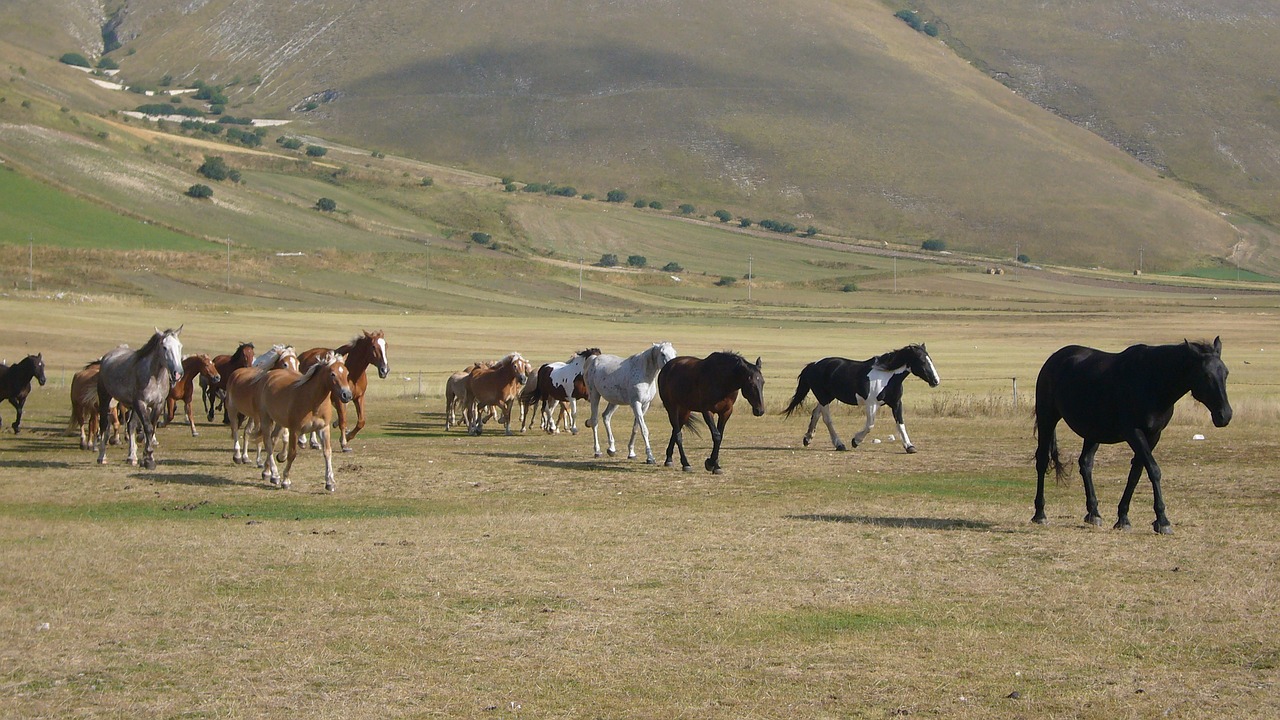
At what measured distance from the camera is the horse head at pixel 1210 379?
1455 centimetres

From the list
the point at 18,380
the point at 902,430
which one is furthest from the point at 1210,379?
the point at 18,380

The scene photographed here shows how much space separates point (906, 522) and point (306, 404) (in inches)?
374

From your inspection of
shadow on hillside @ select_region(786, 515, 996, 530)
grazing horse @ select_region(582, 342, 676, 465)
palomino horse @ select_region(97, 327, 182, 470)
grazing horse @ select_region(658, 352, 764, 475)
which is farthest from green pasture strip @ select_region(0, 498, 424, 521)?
grazing horse @ select_region(582, 342, 676, 465)

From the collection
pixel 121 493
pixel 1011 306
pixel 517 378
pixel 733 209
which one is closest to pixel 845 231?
pixel 733 209

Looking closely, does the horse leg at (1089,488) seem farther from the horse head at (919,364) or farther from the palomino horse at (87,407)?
the palomino horse at (87,407)

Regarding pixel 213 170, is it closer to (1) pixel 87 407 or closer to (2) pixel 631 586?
(1) pixel 87 407

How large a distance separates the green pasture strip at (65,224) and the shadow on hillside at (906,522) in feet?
266

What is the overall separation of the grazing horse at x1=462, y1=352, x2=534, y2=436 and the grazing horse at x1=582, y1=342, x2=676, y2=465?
13.5 ft

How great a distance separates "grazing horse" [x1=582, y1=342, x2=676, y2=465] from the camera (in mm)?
24078

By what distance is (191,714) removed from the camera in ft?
28.9

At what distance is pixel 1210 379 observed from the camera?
575 inches

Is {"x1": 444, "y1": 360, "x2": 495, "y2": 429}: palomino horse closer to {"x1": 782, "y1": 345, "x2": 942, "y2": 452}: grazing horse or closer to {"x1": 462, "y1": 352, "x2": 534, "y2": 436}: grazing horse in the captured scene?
{"x1": 462, "y1": 352, "x2": 534, "y2": 436}: grazing horse

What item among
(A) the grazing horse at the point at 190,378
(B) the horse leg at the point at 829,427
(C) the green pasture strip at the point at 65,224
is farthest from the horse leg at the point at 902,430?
(C) the green pasture strip at the point at 65,224

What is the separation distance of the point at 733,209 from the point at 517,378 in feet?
512
